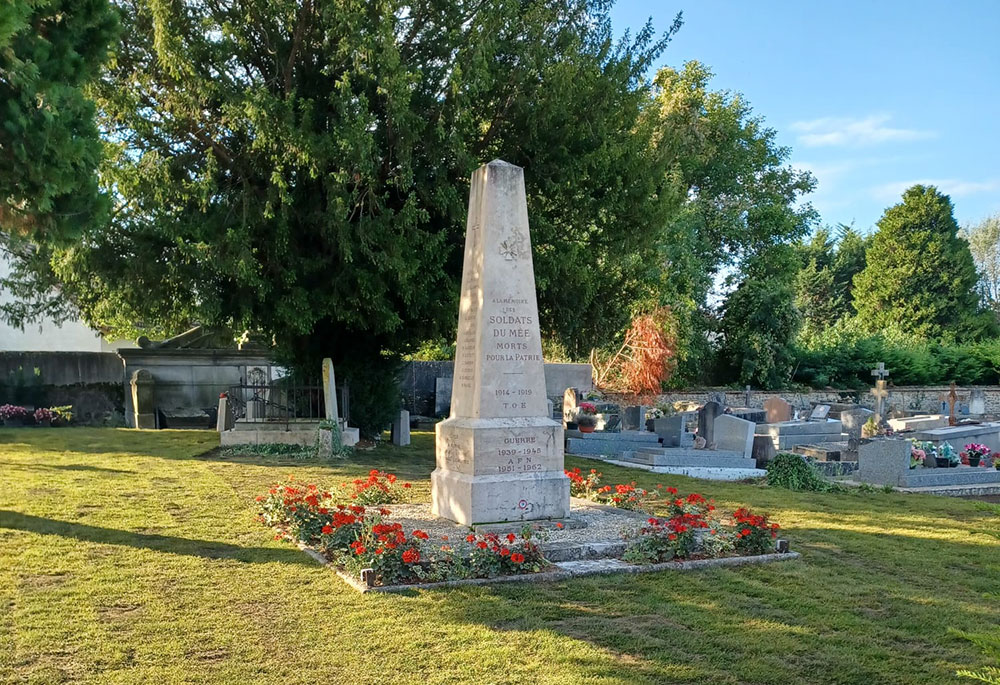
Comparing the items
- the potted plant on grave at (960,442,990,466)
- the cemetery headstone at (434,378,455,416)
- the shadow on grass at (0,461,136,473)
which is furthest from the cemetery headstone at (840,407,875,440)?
the shadow on grass at (0,461,136,473)

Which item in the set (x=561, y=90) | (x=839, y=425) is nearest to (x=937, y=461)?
(x=839, y=425)

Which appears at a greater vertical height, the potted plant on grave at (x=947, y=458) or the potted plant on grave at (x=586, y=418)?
the potted plant on grave at (x=586, y=418)

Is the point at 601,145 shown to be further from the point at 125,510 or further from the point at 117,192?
the point at 125,510

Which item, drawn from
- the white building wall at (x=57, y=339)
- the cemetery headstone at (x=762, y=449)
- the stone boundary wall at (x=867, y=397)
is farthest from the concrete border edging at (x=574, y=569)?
the white building wall at (x=57, y=339)

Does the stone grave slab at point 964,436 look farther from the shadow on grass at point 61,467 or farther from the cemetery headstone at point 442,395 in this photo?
the shadow on grass at point 61,467

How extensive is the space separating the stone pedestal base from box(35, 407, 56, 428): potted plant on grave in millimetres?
Answer: 14822

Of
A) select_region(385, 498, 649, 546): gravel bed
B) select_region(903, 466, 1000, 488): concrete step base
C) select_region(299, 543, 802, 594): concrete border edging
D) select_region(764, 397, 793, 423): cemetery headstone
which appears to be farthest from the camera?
select_region(764, 397, 793, 423): cemetery headstone

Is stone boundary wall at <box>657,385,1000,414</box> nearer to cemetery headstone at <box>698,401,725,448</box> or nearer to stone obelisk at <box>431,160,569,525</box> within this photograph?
cemetery headstone at <box>698,401,725,448</box>

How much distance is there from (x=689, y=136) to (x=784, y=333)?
28.9ft

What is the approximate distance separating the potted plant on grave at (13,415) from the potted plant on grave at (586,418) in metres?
13.0

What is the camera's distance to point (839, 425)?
20.4 m

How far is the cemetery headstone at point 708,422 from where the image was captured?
1677 cm

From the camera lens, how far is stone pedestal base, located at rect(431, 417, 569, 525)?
27.2ft

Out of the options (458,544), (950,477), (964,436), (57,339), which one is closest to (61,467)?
(458,544)
